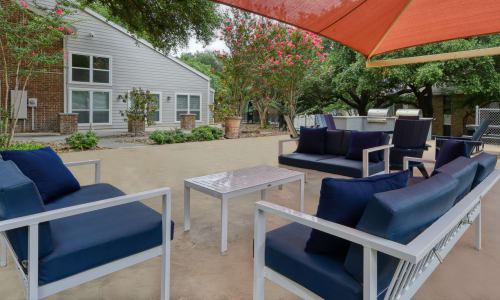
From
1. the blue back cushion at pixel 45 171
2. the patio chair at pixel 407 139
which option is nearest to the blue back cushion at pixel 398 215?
the blue back cushion at pixel 45 171

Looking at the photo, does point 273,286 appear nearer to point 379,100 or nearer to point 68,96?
point 68,96

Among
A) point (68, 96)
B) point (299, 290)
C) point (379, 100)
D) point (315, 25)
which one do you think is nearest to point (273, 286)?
point (299, 290)

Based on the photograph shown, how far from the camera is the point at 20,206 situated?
1359 millimetres

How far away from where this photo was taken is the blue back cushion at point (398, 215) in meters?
1.15

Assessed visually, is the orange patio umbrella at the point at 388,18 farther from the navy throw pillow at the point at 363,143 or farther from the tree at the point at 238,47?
the tree at the point at 238,47

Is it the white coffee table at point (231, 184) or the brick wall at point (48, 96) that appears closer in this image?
the white coffee table at point (231, 184)

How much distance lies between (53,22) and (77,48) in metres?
4.66

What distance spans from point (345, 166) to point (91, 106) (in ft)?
37.6

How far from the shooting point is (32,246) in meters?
1.34

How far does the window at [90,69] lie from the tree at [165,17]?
674 cm

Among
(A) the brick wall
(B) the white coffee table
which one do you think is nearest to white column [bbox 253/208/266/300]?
(B) the white coffee table

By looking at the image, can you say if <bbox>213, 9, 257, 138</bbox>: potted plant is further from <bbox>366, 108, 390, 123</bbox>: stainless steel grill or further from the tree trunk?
the tree trunk

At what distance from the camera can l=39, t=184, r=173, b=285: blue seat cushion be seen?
57.0 inches

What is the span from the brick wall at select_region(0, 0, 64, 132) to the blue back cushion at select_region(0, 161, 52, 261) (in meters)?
11.7
